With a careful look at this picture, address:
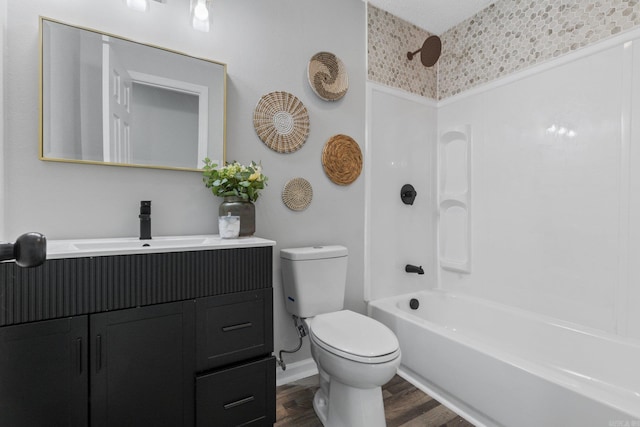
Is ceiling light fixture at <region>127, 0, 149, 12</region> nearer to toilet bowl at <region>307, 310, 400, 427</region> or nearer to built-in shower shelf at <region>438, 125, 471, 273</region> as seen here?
toilet bowl at <region>307, 310, 400, 427</region>

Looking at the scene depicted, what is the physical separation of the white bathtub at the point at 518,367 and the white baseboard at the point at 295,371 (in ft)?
1.91

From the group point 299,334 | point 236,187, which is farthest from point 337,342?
point 236,187

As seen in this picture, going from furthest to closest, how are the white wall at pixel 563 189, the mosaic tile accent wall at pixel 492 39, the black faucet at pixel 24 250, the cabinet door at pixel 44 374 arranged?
1. the mosaic tile accent wall at pixel 492 39
2. the white wall at pixel 563 189
3. the cabinet door at pixel 44 374
4. the black faucet at pixel 24 250

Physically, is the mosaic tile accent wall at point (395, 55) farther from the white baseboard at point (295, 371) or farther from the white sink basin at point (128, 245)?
the white baseboard at point (295, 371)

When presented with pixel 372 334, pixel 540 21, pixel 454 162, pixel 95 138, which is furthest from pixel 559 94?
pixel 95 138

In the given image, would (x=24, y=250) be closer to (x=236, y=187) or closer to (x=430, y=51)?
(x=236, y=187)

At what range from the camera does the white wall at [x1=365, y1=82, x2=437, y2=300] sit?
2.36 metres

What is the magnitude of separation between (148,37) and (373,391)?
6.83 feet

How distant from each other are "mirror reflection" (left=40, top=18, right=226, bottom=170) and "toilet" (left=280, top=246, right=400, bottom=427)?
2.76 feet

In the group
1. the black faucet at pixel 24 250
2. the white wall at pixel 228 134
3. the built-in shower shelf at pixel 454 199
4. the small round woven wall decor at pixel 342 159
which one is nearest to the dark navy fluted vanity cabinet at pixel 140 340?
the white wall at pixel 228 134

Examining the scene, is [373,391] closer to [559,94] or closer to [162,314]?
[162,314]

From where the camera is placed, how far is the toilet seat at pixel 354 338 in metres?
1.36

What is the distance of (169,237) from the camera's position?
1.60 metres

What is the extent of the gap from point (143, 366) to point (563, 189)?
244cm
